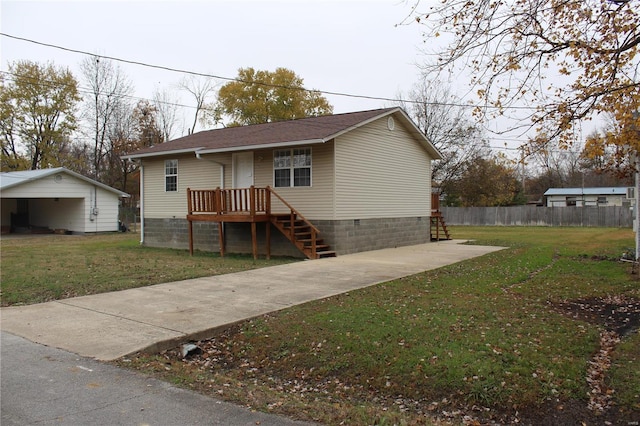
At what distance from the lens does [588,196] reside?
156ft

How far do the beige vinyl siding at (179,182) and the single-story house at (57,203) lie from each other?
33.8 ft

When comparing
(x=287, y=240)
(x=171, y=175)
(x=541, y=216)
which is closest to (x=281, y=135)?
(x=287, y=240)

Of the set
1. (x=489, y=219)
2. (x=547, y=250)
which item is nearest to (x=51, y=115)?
(x=489, y=219)

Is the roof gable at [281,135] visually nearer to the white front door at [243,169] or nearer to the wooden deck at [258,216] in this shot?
the white front door at [243,169]

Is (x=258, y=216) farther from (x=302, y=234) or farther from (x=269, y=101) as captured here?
(x=269, y=101)

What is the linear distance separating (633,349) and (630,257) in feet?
31.0

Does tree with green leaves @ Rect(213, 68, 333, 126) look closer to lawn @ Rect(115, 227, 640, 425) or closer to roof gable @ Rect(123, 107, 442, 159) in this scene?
roof gable @ Rect(123, 107, 442, 159)

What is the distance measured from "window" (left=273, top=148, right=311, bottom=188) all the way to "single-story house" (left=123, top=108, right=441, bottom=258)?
3cm

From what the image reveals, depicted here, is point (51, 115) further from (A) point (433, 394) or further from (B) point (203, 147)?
(A) point (433, 394)

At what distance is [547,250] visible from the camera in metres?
16.7

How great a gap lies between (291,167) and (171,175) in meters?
5.78

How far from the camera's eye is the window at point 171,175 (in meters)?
19.1

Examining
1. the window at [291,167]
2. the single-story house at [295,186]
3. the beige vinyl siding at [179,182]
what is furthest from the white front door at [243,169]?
the window at [291,167]

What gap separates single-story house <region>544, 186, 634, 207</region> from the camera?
46.4 metres
